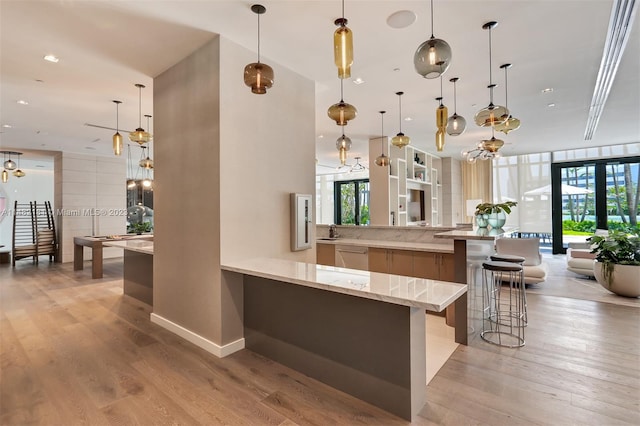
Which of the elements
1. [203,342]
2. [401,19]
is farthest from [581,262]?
[203,342]

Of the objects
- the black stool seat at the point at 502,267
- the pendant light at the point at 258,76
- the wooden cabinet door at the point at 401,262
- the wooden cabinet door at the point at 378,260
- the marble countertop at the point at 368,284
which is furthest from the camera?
the wooden cabinet door at the point at 378,260

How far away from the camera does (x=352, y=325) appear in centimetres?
235

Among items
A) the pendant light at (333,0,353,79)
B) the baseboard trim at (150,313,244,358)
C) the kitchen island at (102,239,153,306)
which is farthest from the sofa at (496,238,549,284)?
the kitchen island at (102,239,153,306)

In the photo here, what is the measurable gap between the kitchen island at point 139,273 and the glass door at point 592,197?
10.4 metres

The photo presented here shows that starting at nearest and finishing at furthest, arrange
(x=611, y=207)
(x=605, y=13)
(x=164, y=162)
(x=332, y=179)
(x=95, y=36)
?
1. (x=605, y=13)
2. (x=95, y=36)
3. (x=164, y=162)
4. (x=611, y=207)
5. (x=332, y=179)

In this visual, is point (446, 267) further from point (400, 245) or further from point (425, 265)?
point (400, 245)

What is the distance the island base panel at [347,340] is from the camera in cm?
209

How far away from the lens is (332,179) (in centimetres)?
1393

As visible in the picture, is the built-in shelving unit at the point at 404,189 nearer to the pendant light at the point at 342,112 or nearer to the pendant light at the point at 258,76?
the pendant light at the point at 342,112

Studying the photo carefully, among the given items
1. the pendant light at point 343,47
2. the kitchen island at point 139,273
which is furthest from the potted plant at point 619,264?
the kitchen island at point 139,273

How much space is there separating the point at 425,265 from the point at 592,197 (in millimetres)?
7806

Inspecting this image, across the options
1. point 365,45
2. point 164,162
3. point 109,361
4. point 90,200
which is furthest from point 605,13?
point 90,200

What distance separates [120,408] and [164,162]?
2.46 m

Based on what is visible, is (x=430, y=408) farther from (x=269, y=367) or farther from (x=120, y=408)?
(x=120, y=408)
